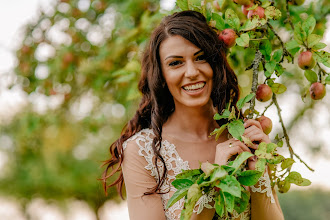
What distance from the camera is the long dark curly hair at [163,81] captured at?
5.65 ft

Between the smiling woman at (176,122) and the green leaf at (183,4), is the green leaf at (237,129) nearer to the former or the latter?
the smiling woman at (176,122)

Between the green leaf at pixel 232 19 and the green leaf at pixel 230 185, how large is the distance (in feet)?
2.15

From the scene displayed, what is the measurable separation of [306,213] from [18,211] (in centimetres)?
990

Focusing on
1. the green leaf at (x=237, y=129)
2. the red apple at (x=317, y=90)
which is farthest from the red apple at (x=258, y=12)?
the green leaf at (x=237, y=129)

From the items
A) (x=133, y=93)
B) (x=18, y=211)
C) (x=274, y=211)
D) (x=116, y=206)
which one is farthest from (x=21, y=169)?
(x=274, y=211)

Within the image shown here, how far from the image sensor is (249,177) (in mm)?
1199

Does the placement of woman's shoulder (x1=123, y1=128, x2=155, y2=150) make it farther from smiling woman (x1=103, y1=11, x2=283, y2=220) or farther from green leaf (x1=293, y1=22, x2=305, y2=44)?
green leaf (x1=293, y1=22, x2=305, y2=44)

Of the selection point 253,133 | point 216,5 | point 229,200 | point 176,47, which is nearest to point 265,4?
point 216,5

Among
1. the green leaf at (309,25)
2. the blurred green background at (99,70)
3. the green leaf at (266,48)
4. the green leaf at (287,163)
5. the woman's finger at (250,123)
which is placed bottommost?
the blurred green background at (99,70)

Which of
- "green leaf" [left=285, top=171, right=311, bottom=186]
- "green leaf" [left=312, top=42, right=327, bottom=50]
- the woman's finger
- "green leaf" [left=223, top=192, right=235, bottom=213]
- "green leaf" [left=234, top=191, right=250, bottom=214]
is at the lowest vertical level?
"green leaf" [left=285, top=171, right=311, bottom=186]

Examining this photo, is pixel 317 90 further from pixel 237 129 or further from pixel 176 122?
pixel 176 122

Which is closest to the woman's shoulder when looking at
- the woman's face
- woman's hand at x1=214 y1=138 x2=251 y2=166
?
the woman's face

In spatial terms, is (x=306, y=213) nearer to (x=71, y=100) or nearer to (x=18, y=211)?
(x=71, y=100)

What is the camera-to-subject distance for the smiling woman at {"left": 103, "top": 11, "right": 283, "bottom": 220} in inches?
67.6
